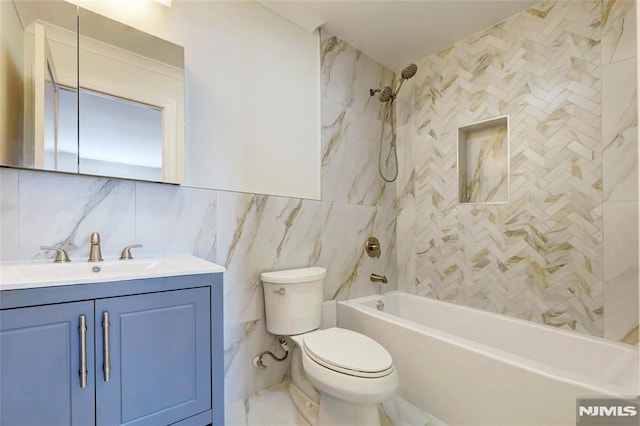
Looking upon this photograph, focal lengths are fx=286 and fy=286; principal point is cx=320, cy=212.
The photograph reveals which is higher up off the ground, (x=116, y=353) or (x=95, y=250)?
(x=95, y=250)

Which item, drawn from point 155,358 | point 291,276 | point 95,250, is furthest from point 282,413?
point 95,250

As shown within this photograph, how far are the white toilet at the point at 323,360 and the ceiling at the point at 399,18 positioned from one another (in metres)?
1.71

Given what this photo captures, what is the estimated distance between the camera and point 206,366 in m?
1.06

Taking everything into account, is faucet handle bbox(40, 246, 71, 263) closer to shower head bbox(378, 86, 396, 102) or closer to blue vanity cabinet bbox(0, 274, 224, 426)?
blue vanity cabinet bbox(0, 274, 224, 426)

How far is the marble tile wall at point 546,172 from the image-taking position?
5.08ft

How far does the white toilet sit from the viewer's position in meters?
1.22

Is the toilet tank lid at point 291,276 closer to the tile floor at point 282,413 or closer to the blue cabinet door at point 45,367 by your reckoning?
the tile floor at point 282,413

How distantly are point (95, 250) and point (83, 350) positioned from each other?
1.73 ft

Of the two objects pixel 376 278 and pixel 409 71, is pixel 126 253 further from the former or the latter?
pixel 409 71

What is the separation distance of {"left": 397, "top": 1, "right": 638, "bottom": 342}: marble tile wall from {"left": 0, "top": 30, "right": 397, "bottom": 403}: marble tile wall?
50cm

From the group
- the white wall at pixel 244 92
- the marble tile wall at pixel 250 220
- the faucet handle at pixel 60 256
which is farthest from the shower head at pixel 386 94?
the faucet handle at pixel 60 256

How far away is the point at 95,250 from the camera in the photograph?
1.22 metres

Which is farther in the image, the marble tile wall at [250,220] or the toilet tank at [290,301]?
the toilet tank at [290,301]

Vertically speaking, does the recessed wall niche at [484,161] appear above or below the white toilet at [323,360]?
above
